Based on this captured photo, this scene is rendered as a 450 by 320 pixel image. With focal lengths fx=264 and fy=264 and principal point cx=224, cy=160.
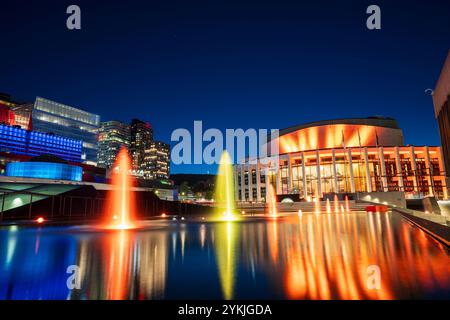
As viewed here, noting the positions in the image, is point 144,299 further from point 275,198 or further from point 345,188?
point 345,188

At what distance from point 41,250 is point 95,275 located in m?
4.17

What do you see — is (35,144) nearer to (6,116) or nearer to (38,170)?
(6,116)

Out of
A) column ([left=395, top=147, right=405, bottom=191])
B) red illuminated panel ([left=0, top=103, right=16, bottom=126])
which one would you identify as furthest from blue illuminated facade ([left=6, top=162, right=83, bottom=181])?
column ([left=395, top=147, right=405, bottom=191])

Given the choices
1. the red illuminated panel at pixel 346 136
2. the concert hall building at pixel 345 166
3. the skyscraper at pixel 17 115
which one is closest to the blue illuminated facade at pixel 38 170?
the concert hall building at pixel 345 166

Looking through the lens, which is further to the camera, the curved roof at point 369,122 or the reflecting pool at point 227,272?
the curved roof at point 369,122

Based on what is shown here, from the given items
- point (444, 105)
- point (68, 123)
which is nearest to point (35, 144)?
point (68, 123)

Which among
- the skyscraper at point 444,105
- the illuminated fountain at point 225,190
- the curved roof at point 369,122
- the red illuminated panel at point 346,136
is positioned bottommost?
the illuminated fountain at point 225,190

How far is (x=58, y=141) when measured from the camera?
101 m

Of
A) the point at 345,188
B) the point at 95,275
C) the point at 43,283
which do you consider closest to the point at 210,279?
the point at 95,275

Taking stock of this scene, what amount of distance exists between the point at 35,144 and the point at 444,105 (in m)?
112

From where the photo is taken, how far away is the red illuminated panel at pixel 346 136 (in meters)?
76.9

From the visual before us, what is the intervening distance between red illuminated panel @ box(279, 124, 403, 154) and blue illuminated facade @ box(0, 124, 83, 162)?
8604 centimetres

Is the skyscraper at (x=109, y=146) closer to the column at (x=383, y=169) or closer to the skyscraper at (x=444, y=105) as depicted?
the column at (x=383, y=169)

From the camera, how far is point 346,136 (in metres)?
78.5
